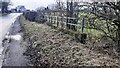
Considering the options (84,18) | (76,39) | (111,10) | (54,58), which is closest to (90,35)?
(76,39)

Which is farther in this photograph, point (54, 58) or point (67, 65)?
point (54, 58)

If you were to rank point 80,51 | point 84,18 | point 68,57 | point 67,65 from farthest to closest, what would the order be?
point 84,18, point 80,51, point 68,57, point 67,65

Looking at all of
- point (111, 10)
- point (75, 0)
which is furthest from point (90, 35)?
point (75, 0)

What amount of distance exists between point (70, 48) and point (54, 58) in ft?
4.61

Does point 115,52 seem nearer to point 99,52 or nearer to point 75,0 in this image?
point 99,52

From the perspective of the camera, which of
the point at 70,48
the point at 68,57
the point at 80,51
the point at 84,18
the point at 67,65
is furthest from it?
the point at 84,18

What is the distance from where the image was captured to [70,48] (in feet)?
35.3

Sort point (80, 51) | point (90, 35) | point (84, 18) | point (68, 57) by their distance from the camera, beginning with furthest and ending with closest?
point (84, 18) < point (90, 35) < point (80, 51) < point (68, 57)

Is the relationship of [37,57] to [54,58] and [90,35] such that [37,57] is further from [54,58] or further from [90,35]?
[90,35]

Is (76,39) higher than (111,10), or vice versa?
(111,10)

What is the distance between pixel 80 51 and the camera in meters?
10.0

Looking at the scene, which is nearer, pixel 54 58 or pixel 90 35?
pixel 54 58

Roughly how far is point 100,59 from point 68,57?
109 centimetres

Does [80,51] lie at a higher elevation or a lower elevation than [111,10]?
lower
